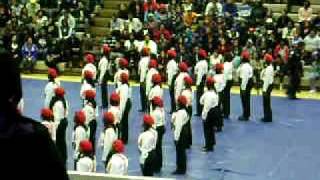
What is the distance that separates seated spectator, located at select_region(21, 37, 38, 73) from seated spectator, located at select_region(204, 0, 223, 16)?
17.2 feet

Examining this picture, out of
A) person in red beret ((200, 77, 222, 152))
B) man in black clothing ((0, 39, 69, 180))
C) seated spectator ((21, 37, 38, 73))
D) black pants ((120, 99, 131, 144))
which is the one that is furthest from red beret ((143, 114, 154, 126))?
seated spectator ((21, 37, 38, 73))

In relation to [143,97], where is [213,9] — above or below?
above

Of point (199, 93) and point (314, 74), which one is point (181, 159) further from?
point (314, 74)

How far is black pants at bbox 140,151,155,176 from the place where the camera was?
11.1 meters

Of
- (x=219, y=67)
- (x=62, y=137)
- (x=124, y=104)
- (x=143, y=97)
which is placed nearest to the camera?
(x=62, y=137)

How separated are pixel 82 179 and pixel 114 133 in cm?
599

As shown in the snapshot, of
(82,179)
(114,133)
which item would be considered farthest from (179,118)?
(82,179)

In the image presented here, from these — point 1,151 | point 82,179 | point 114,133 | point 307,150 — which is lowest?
point 307,150

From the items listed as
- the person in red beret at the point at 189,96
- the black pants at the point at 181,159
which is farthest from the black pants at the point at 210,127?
the black pants at the point at 181,159

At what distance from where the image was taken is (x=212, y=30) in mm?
19984

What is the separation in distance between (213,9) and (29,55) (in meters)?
5.63

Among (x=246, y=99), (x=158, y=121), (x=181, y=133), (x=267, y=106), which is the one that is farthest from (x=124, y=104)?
(x=267, y=106)

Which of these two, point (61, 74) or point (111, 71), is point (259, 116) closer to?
point (111, 71)

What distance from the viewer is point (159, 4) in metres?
22.7
